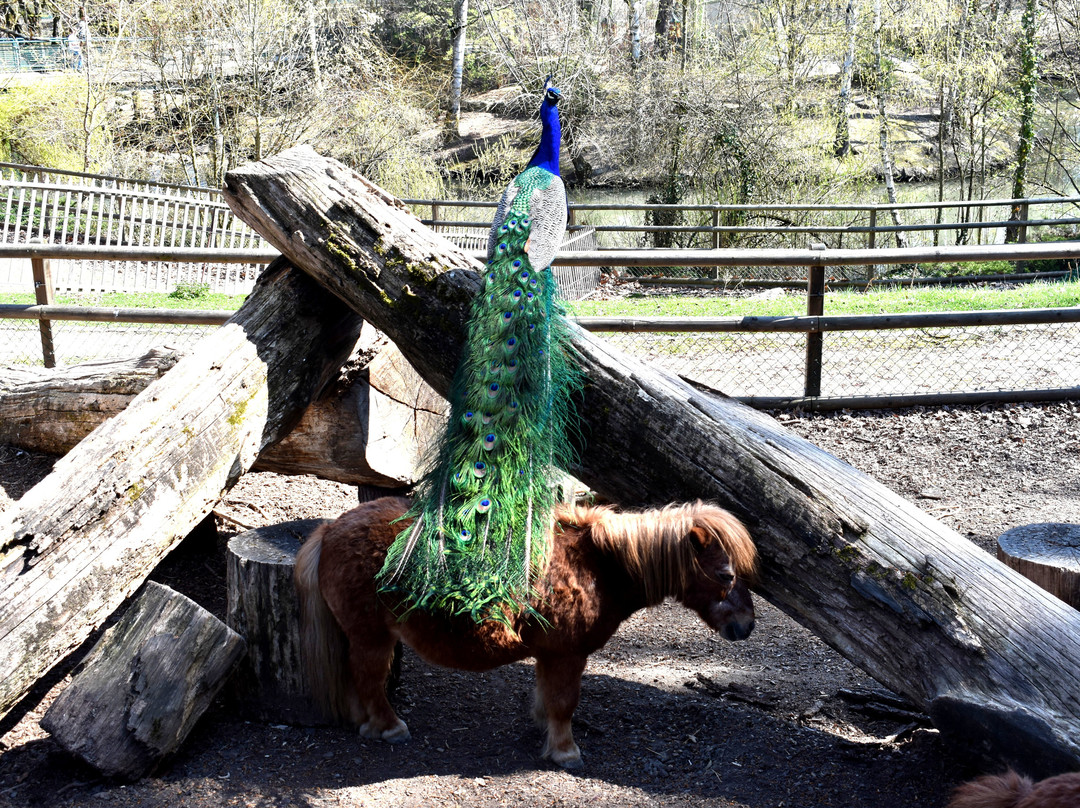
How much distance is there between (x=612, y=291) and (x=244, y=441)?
11.2 meters

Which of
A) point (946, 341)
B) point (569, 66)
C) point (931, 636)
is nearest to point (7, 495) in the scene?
point (931, 636)

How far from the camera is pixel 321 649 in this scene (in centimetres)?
347

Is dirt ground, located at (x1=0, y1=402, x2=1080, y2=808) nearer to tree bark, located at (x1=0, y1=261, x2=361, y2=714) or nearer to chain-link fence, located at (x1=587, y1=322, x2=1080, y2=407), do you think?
tree bark, located at (x1=0, y1=261, x2=361, y2=714)

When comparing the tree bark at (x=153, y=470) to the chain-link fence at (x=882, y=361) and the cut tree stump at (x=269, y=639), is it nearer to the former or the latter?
the cut tree stump at (x=269, y=639)

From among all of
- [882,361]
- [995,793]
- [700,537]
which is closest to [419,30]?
[882,361]

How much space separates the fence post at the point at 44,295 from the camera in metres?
7.20

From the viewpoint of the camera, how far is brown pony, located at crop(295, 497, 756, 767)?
3104mm

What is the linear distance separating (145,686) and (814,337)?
554cm

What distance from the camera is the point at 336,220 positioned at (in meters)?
4.18

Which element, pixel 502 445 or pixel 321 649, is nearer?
pixel 502 445

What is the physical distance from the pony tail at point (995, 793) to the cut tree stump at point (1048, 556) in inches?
63.2

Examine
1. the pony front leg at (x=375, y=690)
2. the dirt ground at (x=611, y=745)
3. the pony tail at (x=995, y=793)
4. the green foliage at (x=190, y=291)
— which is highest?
the green foliage at (x=190, y=291)

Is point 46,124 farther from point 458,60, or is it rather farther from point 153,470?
point 153,470

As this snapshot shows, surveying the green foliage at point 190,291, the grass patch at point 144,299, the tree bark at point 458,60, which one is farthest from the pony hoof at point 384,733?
the tree bark at point 458,60
